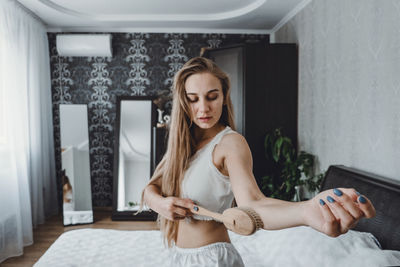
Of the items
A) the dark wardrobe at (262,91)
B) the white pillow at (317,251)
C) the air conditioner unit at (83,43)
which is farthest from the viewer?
the air conditioner unit at (83,43)

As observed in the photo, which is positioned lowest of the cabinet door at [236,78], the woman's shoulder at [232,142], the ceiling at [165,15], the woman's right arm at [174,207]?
the woman's right arm at [174,207]

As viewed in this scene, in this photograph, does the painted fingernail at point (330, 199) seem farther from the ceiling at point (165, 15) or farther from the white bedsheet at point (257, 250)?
the ceiling at point (165, 15)

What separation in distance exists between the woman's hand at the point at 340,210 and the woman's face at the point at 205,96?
0.47 meters

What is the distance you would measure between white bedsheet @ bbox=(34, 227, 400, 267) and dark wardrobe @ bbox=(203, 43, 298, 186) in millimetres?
1409

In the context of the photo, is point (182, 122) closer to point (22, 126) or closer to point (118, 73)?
point (22, 126)

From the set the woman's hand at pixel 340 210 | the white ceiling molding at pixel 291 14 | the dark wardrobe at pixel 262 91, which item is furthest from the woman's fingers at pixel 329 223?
the white ceiling molding at pixel 291 14

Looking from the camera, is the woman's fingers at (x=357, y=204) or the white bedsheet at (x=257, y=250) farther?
the white bedsheet at (x=257, y=250)

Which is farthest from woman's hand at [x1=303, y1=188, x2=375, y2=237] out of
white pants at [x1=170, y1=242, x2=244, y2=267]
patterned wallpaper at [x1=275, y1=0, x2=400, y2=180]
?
patterned wallpaper at [x1=275, y1=0, x2=400, y2=180]

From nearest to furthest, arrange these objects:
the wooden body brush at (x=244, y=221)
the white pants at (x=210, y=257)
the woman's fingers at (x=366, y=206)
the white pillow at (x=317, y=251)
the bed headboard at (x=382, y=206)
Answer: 1. the woman's fingers at (x=366, y=206)
2. the wooden body brush at (x=244, y=221)
3. the white pants at (x=210, y=257)
4. the white pillow at (x=317, y=251)
5. the bed headboard at (x=382, y=206)

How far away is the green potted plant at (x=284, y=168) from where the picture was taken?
110 inches

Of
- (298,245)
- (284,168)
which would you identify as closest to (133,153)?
(284,168)

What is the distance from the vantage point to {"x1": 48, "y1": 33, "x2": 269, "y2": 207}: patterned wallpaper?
4.21 metres

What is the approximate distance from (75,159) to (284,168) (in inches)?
104

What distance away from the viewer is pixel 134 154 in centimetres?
400
